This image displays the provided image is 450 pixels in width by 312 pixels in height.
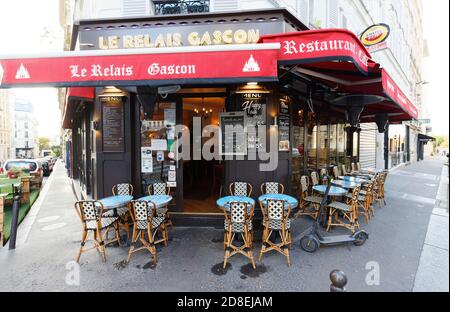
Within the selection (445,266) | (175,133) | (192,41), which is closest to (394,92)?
(445,266)

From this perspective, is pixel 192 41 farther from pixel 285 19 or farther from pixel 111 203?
pixel 111 203

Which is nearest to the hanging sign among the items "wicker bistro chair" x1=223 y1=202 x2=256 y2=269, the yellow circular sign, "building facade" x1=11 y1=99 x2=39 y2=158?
the yellow circular sign

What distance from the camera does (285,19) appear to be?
17.0ft

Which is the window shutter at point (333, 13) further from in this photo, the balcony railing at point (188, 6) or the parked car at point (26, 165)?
the parked car at point (26, 165)

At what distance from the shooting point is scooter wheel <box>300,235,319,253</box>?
4.38m

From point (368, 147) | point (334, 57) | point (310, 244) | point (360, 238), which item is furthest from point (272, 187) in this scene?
point (368, 147)

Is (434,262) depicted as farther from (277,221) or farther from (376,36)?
(376,36)

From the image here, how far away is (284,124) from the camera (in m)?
5.99

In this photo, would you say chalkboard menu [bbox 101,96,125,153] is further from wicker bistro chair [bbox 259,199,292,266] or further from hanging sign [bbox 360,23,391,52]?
hanging sign [bbox 360,23,391,52]

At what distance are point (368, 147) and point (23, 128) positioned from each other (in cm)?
9973
